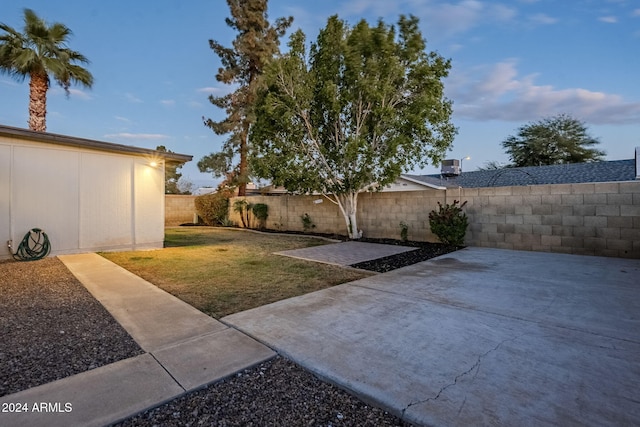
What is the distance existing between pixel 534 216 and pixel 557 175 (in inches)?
360

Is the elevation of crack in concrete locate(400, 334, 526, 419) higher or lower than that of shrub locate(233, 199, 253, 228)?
lower

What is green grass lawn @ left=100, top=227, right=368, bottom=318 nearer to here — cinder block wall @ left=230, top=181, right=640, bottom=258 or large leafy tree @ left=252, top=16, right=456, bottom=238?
large leafy tree @ left=252, top=16, right=456, bottom=238

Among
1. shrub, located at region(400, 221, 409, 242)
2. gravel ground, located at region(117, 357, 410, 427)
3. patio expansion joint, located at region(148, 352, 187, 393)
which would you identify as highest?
shrub, located at region(400, 221, 409, 242)

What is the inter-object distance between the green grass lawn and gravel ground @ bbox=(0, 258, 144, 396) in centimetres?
95

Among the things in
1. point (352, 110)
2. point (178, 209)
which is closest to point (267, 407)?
point (352, 110)

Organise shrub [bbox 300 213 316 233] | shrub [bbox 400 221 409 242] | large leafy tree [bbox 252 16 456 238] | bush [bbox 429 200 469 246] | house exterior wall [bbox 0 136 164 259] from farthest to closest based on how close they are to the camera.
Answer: shrub [bbox 300 213 316 233] → shrub [bbox 400 221 409 242] → large leafy tree [bbox 252 16 456 238] → bush [bbox 429 200 469 246] → house exterior wall [bbox 0 136 164 259]

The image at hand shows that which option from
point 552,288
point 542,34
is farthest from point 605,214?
point 542,34

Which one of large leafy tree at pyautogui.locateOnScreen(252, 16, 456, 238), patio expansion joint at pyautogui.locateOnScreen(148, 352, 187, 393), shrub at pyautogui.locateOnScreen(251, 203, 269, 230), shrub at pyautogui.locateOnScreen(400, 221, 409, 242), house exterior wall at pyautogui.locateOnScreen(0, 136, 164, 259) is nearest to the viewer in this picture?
patio expansion joint at pyautogui.locateOnScreen(148, 352, 187, 393)

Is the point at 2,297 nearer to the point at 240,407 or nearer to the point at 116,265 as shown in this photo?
the point at 116,265

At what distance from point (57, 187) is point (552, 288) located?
9.81 meters

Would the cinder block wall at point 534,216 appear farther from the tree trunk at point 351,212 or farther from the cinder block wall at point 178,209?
the cinder block wall at point 178,209

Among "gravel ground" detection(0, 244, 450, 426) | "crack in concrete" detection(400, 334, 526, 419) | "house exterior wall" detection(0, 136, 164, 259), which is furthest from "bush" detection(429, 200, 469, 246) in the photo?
"house exterior wall" detection(0, 136, 164, 259)

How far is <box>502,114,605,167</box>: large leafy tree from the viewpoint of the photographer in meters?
20.5

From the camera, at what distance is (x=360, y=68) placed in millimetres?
8484
